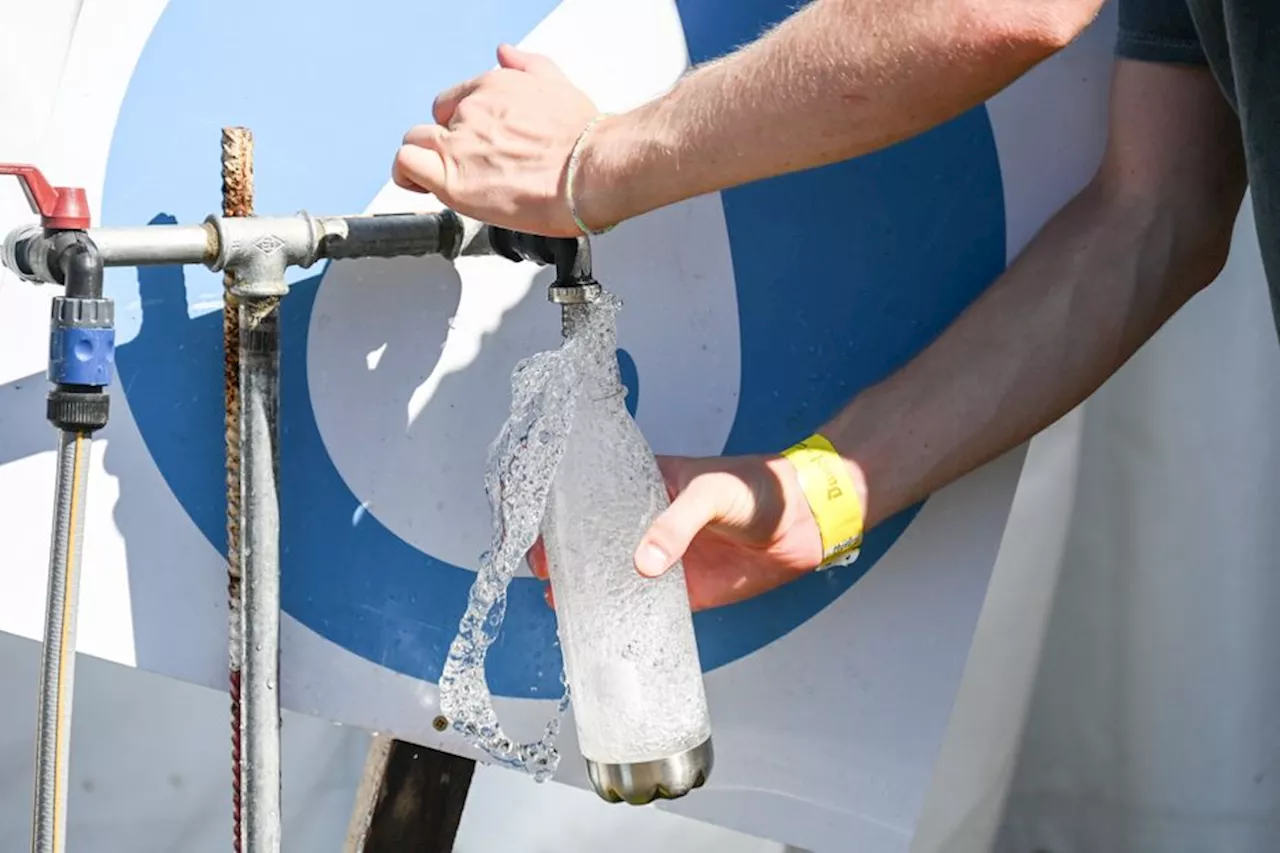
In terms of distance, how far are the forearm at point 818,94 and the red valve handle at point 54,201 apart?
25 cm

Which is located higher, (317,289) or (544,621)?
(317,289)

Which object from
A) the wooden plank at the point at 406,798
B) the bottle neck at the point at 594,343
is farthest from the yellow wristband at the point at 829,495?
the wooden plank at the point at 406,798

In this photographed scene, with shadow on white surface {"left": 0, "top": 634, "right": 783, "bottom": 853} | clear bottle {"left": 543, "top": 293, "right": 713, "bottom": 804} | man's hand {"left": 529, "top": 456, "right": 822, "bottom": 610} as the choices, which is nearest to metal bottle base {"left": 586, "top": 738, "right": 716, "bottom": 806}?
clear bottle {"left": 543, "top": 293, "right": 713, "bottom": 804}

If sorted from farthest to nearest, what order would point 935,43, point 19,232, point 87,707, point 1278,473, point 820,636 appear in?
point 87,707 → point 1278,473 → point 820,636 → point 19,232 → point 935,43

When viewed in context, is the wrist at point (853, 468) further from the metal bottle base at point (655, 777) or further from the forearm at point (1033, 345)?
the metal bottle base at point (655, 777)

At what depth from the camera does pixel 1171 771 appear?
1172 millimetres

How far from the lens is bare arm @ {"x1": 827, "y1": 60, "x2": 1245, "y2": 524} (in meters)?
0.83

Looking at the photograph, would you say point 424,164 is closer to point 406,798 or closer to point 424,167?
point 424,167

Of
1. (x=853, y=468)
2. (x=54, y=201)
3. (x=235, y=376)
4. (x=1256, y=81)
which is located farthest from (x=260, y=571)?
(x=1256, y=81)

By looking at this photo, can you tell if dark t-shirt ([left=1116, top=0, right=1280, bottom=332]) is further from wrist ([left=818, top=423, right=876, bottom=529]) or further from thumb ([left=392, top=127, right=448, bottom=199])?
thumb ([left=392, top=127, right=448, bottom=199])

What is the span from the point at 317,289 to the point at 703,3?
0.95 feet

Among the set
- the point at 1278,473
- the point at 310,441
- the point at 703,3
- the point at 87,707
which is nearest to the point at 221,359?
the point at 310,441

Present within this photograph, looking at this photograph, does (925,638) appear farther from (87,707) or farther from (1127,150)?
(87,707)

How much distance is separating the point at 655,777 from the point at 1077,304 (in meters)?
0.35
